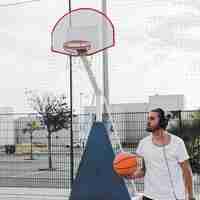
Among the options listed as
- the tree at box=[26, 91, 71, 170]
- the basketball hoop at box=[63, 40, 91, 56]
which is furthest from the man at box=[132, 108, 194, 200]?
the tree at box=[26, 91, 71, 170]

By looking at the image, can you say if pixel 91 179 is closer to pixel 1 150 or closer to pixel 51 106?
pixel 1 150

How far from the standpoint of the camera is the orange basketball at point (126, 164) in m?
5.50

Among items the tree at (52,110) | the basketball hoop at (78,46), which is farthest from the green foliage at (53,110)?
the basketball hoop at (78,46)

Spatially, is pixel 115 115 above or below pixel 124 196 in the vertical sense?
above

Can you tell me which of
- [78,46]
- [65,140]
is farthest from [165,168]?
[65,140]

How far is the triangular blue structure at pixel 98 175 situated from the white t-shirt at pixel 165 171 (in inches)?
99.3

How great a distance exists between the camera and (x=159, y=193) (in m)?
4.86

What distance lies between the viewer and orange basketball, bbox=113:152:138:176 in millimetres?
5504

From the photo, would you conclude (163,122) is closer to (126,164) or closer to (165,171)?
(165,171)

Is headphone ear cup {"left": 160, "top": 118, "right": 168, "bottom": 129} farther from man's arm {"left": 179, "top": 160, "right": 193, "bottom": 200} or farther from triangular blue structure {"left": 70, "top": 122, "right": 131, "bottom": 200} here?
triangular blue structure {"left": 70, "top": 122, "right": 131, "bottom": 200}

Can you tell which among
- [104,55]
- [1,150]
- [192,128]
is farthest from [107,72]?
[1,150]

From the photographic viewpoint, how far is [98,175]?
24.7ft

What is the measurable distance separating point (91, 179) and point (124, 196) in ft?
1.82

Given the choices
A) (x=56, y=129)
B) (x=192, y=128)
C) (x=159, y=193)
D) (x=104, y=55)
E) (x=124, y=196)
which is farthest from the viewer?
(x=56, y=129)
